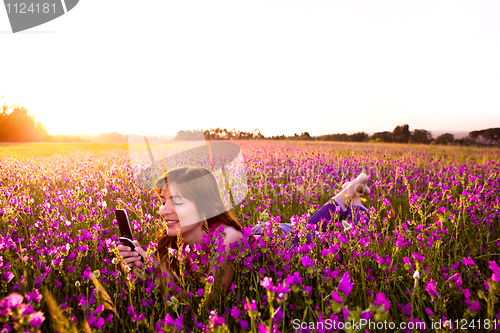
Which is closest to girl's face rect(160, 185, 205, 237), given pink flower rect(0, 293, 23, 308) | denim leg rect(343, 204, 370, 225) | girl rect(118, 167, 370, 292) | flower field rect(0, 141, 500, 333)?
girl rect(118, 167, 370, 292)

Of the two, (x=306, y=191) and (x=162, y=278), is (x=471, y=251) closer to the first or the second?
(x=306, y=191)

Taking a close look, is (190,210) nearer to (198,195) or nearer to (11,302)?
(198,195)

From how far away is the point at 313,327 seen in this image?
4.24 feet

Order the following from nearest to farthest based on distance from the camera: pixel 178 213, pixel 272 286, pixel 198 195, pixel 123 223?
pixel 272 286 < pixel 123 223 < pixel 178 213 < pixel 198 195

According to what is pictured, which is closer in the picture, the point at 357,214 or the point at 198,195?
the point at 198,195

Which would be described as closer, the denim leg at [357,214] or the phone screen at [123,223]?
the phone screen at [123,223]

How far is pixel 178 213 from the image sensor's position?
2.33 meters

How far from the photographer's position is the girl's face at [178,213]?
2.33 meters

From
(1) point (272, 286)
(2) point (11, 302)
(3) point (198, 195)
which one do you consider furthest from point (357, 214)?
(2) point (11, 302)

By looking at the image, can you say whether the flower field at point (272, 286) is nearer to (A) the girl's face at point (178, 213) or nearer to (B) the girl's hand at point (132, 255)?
(B) the girl's hand at point (132, 255)

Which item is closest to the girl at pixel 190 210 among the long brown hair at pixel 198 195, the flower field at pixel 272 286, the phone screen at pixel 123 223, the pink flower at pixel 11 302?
the long brown hair at pixel 198 195

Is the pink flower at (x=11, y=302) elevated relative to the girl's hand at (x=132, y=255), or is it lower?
elevated

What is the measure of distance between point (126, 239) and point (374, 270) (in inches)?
73.0

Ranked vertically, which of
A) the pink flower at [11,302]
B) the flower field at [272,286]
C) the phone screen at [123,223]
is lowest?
the flower field at [272,286]
